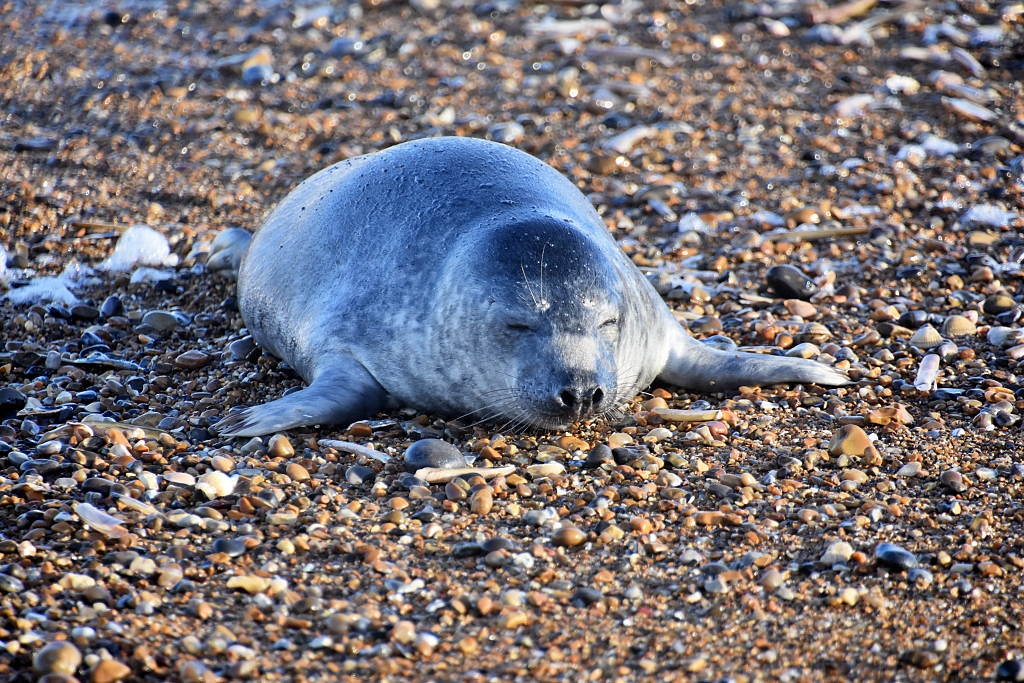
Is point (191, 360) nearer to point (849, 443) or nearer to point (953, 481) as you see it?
point (849, 443)

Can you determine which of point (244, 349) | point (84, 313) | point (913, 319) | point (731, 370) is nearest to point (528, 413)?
point (731, 370)

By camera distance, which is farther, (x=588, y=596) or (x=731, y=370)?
(x=731, y=370)

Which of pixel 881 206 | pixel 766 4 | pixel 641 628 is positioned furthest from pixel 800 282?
pixel 766 4

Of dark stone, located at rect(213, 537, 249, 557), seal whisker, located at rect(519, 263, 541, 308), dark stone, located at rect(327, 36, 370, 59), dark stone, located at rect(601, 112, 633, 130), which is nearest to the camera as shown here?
dark stone, located at rect(213, 537, 249, 557)

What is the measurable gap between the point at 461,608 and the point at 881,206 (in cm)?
488

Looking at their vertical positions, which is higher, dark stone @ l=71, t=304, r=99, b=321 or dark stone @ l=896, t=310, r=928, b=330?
dark stone @ l=71, t=304, r=99, b=321

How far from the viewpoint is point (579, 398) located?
416cm

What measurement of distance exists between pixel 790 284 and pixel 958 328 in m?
0.91

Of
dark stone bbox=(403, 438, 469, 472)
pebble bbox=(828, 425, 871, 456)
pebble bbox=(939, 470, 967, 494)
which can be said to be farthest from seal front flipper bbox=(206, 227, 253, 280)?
pebble bbox=(939, 470, 967, 494)

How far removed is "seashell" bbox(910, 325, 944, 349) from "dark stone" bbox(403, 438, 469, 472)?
8.25ft

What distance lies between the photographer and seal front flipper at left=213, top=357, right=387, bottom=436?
4.28 meters

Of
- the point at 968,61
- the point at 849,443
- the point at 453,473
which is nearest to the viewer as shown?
the point at 453,473

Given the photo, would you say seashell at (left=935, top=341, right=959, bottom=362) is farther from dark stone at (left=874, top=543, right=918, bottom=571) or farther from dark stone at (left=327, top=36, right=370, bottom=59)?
dark stone at (left=327, top=36, right=370, bottom=59)

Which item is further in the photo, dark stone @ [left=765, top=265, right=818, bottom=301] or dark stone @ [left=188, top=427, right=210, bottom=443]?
dark stone @ [left=765, top=265, right=818, bottom=301]
